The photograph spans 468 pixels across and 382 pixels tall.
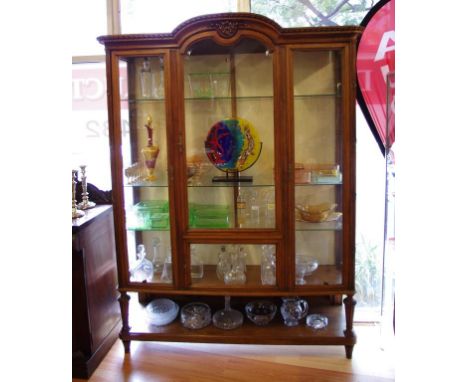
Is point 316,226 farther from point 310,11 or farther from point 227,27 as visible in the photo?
point 310,11

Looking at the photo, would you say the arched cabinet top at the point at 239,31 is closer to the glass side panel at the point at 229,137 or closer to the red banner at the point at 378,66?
the glass side panel at the point at 229,137

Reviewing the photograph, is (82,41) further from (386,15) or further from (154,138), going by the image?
(386,15)

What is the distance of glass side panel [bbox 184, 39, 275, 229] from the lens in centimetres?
207

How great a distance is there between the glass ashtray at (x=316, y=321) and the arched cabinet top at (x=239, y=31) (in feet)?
4.93

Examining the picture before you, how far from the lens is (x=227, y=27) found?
1.88m

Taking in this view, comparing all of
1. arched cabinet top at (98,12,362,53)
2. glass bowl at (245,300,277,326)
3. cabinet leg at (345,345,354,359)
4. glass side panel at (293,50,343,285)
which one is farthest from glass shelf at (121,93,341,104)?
cabinet leg at (345,345,354,359)

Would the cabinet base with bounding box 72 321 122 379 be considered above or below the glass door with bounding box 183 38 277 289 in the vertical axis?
below

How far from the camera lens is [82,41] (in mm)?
2488

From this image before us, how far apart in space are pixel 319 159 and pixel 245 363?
3.87 feet

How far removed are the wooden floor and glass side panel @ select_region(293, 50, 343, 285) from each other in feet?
1.41

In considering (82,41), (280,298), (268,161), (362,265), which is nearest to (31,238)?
(268,161)

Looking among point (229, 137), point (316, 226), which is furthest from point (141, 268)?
point (316, 226)

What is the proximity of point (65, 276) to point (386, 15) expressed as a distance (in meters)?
A: 2.18

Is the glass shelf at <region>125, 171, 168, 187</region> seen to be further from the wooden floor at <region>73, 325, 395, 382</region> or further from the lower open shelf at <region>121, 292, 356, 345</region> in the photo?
the wooden floor at <region>73, 325, 395, 382</region>
